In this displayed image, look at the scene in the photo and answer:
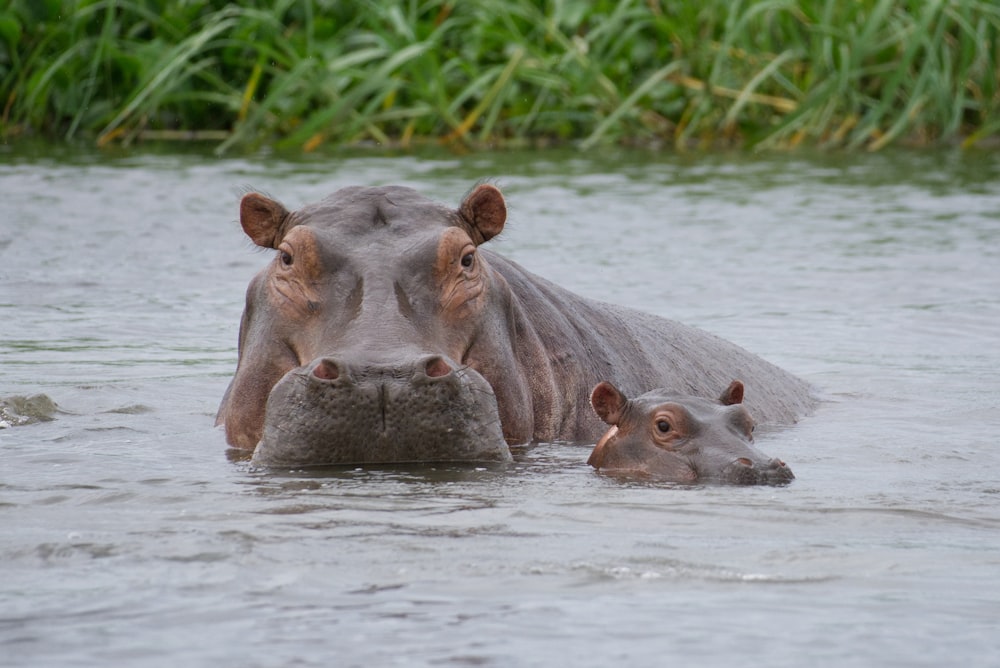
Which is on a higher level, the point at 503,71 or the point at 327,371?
the point at 327,371

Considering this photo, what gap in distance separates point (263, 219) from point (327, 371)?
1.23 metres

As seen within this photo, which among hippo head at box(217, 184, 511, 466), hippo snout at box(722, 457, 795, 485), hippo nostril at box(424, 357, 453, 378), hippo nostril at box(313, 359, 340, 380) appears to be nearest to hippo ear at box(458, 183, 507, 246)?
hippo head at box(217, 184, 511, 466)

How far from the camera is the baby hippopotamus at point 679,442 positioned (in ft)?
20.5

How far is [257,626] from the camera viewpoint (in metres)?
4.23

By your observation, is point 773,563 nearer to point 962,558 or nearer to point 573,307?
point 962,558

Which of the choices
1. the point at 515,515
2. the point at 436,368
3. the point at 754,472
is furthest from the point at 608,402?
the point at 515,515

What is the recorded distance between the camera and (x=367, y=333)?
6.13 m

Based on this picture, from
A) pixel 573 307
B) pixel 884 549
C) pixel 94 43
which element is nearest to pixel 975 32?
pixel 94 43

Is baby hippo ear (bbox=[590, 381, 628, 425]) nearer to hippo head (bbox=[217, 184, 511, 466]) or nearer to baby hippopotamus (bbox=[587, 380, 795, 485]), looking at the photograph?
baby hippopotamus (bbox=[587, 380, 795, 485])

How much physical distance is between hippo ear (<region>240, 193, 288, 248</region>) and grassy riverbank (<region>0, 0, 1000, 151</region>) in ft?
40.2

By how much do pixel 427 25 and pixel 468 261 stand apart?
48.0ft

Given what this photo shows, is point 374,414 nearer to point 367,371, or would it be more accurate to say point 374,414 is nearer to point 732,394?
point 367,371

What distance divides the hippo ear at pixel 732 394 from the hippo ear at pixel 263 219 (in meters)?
1.78

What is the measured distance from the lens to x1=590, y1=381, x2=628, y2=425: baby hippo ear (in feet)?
21.9
